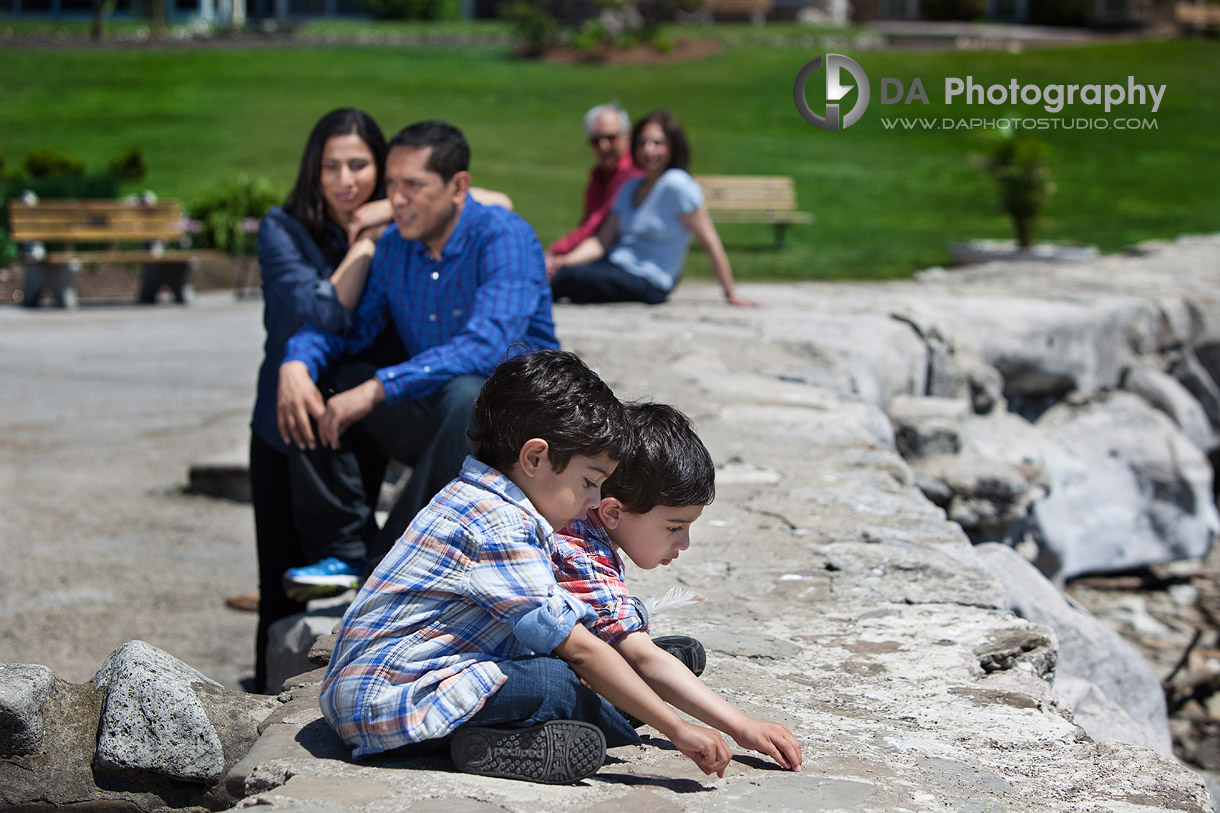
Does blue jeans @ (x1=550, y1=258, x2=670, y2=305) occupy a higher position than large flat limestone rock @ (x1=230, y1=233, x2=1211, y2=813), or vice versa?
blue jeans @ (x1=550, y1=258, x2=670, y2=305)

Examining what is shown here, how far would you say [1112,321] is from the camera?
24.0ft

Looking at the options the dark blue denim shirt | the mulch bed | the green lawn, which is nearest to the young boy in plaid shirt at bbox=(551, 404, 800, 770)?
the dark blue denim shirt

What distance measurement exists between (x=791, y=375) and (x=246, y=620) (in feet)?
7.90

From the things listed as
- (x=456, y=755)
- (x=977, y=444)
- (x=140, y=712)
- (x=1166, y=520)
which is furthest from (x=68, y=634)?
(x=1166, y=520)

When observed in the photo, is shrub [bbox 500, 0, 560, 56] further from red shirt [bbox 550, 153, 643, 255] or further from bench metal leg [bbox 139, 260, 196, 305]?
red shirt [bbox 550, 153, 643, 255]

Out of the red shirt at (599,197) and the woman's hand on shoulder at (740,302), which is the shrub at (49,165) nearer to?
the red shirt at (599,197)

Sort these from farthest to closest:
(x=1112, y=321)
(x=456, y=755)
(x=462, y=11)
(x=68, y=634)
Answer: (x=462, y=11) → (x=1112, y=321) → (x=68, y=634) → (x=456, y=755)

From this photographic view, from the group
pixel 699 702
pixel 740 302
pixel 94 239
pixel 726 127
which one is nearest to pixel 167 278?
pixel 94 239

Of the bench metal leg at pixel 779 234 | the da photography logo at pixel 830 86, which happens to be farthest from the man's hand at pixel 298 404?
the bench metal leg at pixel 779 234

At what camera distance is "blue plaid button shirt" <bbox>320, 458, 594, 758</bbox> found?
2.00 meters

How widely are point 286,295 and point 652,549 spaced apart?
5.58 feet

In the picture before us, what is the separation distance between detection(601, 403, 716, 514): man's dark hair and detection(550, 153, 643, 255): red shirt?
14.2ft

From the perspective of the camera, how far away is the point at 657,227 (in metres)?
6.27

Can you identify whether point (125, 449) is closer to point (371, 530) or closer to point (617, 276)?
point (617, 276)
